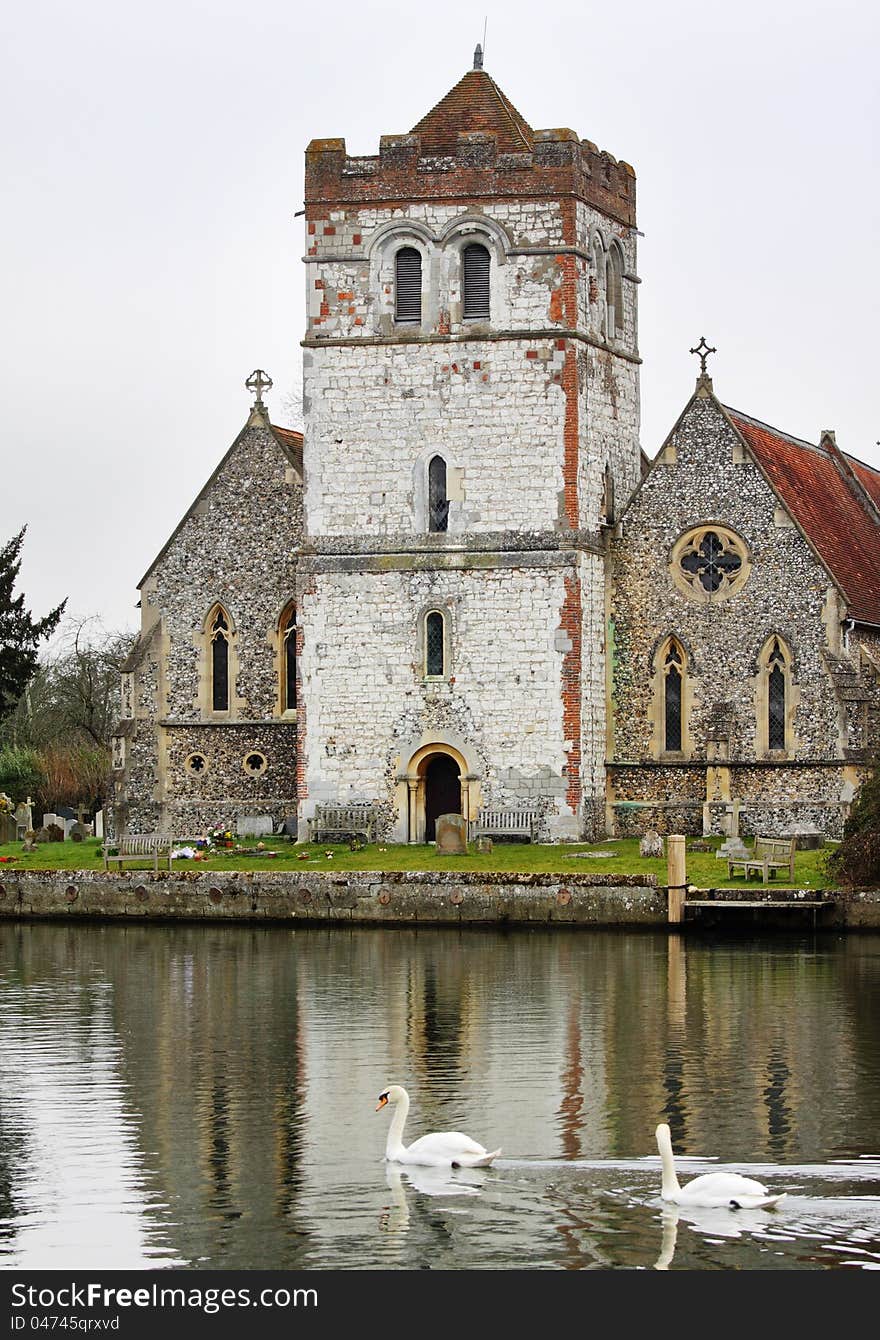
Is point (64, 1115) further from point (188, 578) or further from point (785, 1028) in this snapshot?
point (188, 578)

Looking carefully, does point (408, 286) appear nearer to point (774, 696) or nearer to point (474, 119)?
point (474, 119)

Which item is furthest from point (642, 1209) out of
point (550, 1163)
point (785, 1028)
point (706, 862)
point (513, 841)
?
point (513, 841)

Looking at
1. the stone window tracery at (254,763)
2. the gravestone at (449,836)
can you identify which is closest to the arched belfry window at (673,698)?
the gravestone at (449,836)

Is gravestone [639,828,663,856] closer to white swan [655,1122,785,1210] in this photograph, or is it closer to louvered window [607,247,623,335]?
louvered window [607,247,623,335]

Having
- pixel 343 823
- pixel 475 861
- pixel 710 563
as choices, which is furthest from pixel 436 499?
pixel 475 861

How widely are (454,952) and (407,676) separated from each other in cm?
1154

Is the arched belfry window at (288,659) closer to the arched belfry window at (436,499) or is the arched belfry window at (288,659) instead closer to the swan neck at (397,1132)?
the arched belfry window at (436,499)

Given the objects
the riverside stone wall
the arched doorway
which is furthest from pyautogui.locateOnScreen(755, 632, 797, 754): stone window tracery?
the riverside stone wall

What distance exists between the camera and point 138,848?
174ft

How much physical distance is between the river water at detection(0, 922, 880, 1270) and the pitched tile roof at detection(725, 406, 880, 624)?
11.8 m

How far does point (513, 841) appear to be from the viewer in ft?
171

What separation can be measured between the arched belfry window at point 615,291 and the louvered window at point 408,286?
439 centimetres

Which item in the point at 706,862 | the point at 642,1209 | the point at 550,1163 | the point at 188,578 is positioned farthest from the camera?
the point at 188,578

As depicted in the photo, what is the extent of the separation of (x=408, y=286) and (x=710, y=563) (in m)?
8.65
